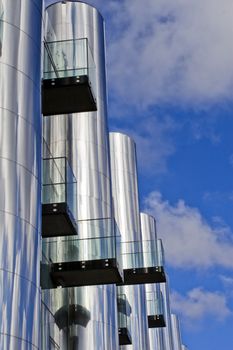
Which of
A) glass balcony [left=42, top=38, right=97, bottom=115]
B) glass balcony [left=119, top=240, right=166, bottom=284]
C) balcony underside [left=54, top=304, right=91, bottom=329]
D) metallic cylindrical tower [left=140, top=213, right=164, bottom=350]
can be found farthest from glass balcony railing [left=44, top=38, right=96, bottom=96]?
metallic cylindrical tower [left=140, top=213, right=164, bottom=350]

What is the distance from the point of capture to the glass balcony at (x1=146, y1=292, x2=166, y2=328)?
39.8m

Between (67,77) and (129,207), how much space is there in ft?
59.0

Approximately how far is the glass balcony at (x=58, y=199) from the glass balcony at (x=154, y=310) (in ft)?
58.8

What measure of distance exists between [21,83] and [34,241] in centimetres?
394

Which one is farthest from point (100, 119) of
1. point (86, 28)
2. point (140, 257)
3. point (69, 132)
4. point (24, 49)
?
point (24, 49)

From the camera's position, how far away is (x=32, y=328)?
16.7 m

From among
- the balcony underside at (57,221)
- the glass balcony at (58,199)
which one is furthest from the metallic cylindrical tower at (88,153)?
the glass balcony at (58,199)

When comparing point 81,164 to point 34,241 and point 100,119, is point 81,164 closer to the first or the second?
point 100,119

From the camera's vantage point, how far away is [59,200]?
21516 millimetres

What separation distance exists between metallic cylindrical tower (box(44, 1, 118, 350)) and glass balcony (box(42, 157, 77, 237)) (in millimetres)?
2703

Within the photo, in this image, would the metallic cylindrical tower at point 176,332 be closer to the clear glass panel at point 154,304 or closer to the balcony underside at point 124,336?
the clear glass panel at point 154,304

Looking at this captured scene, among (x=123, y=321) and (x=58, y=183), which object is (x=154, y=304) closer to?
(x=123, y=321)

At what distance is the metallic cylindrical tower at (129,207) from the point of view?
37938 millimetres

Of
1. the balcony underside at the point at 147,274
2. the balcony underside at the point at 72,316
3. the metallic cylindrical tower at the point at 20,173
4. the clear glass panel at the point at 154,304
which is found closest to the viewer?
the metallic cylindrical tower at the point at 20,173
